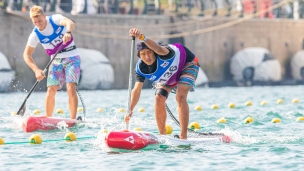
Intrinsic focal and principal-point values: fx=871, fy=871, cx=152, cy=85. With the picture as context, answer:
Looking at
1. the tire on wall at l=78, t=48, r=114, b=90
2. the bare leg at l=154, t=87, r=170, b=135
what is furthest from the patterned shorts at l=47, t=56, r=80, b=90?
the tire on wall at l=78, t=48, r=114, b=90

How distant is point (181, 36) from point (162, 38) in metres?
1.25

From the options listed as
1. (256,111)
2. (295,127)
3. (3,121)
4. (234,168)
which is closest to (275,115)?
(256,111)

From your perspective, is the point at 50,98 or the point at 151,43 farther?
the point at 50,98

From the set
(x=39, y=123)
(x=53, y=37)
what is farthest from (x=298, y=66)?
(x=39, y=123)

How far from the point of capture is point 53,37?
45.4 feet

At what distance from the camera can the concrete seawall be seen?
26.3m

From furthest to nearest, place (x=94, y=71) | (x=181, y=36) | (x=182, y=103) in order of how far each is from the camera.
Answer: (x=181, y=36)
(x=94, y=71)
(x=182, y=103)

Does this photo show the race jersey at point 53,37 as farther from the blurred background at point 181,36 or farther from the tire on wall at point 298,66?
the tire on wall at point 298,66

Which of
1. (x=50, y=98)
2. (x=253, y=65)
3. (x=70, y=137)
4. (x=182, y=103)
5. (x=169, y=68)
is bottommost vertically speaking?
(x=70, y=137)

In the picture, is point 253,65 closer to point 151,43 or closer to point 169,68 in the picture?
point 169,68

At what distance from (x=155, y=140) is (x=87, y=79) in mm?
15922

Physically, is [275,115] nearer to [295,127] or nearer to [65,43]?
[295,127]

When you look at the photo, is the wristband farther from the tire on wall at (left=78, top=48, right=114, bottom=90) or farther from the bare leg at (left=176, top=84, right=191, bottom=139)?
the tire on wall at (left=78, top=48, right=114, bottom=90)

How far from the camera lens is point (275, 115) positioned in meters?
17.1
